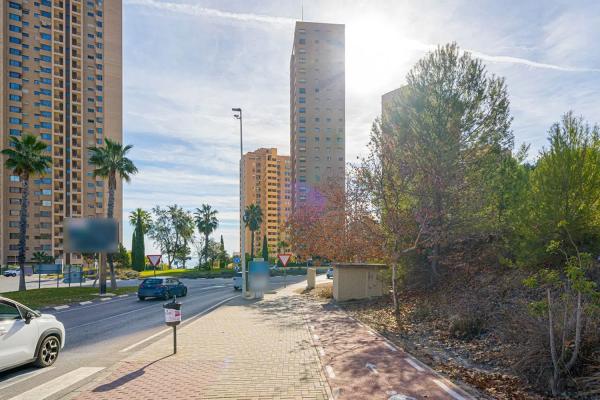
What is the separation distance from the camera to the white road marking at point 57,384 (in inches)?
255

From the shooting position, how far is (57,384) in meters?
7.06

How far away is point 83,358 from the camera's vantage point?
9.07m

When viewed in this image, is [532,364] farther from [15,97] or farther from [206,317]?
[15,97]

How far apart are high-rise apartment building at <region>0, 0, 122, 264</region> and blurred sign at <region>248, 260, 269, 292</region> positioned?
68.1 metres

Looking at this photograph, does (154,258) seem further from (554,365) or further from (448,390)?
(554,365)

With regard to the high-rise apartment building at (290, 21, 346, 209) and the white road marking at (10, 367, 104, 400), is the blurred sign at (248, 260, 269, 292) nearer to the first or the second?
the white road marking at (10, 367, 104, 400)

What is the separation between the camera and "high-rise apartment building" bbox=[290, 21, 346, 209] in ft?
311

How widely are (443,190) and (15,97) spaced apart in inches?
3490

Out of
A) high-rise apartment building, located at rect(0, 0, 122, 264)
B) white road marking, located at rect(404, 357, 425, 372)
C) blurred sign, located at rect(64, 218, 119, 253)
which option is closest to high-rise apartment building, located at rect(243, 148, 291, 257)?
high-rise apartment building, located at rect(0, 0, 122, 264)

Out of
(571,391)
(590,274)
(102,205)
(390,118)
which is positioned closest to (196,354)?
(571,391)

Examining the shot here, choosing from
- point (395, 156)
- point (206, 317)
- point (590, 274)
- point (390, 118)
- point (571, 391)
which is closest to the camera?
point (571, 391)

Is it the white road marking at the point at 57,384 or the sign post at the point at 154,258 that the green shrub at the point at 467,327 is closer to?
the white road marking at the point at 57,384

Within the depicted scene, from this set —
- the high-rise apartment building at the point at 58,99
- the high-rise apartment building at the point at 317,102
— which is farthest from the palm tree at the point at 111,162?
the high-rise apartment building at the point at 317,102

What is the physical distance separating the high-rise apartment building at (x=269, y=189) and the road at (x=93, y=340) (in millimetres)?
111113
